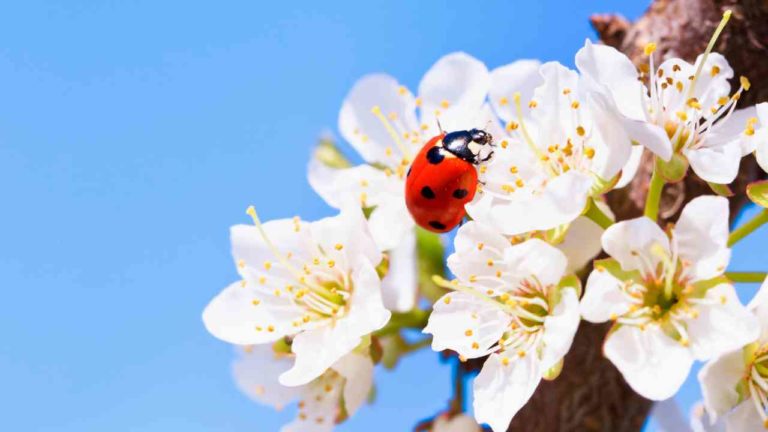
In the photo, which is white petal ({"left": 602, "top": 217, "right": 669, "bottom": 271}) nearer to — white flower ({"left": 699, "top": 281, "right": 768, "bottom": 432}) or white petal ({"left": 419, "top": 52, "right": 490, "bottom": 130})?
white flower ({"left": 699, "top": 281, "right": 768, "bottom": 432})

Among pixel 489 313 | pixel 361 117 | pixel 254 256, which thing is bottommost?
pixel 489 313

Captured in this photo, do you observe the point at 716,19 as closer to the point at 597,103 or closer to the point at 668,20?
the point at 668,20

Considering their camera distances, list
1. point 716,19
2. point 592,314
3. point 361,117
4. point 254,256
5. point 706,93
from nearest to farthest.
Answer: point 592,314, point 706,93, point 254,256, point 716,19, point 361,117

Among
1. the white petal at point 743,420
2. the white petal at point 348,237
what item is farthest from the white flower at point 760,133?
the white petal at point 348,237

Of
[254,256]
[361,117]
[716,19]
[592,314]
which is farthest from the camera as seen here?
[361,117]

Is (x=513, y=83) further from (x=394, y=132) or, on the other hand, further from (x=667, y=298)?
(x=667, y=298)

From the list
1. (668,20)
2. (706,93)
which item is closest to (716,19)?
(668,20)
